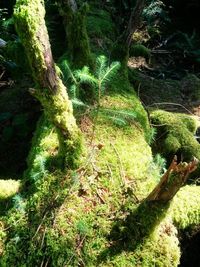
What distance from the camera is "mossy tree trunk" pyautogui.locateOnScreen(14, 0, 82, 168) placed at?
2906mm

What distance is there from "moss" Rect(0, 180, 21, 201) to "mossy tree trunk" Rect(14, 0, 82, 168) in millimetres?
584

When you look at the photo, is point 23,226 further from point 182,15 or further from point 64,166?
point 182,15

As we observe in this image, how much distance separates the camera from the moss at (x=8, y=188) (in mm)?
3635

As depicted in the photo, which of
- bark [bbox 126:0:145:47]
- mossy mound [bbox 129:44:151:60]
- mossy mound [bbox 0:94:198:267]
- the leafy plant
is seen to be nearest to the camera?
mossy mound [bbox 0:94:198:267]

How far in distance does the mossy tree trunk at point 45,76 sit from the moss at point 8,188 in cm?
58

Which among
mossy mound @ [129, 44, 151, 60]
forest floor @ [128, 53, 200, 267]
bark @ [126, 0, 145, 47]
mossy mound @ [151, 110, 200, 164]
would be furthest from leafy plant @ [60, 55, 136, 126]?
mossy mound @ [129, 44, 151, 60]

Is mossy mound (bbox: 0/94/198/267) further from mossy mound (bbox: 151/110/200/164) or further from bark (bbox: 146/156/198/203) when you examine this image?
mossy mound (bbox: 151/110/200/164)

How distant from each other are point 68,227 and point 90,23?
4613mm

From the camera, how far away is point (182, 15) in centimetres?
928

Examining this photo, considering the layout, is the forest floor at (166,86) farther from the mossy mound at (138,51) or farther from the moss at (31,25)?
the moss at (31,25)

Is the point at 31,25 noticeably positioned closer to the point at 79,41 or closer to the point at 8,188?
the point at 8,188

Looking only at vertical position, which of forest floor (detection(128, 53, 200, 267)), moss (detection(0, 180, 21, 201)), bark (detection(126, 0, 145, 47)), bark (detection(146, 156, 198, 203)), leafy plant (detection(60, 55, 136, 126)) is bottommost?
moss (detection(0, 180, 21, 201))

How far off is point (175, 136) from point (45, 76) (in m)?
2.60

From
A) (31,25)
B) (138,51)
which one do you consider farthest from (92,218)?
(138,51)
